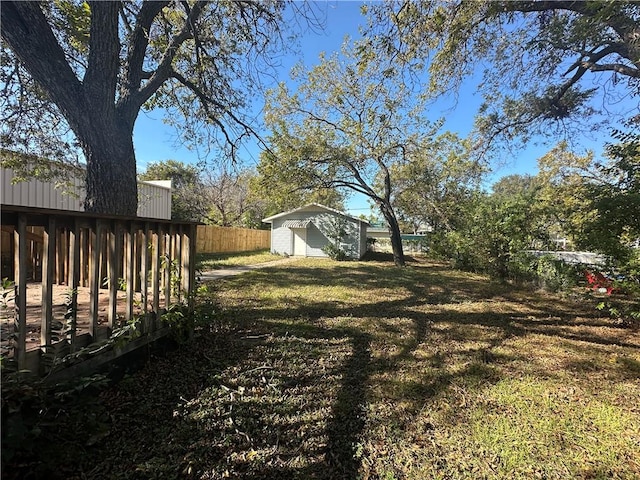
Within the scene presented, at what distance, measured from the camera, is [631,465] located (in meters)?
1.90

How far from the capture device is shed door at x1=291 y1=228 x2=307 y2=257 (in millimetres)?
18250

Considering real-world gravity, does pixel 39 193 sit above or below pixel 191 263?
above

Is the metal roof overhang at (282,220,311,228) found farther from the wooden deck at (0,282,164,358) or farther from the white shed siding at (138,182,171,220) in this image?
the wooden deck at (0,282,164,358)

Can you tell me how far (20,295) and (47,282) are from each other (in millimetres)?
182

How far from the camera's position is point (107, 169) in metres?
3.95

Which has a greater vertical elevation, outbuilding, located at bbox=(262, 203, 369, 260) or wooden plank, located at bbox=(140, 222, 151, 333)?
outbuilding, located at bbox=(262, 203, 369, 260)

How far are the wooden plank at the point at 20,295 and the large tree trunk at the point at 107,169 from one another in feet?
7.32

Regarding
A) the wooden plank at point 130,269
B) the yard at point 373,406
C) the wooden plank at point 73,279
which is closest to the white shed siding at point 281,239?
the yard at point 373,406

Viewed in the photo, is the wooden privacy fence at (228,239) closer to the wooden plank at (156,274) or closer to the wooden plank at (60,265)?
the wooden plank at (60,265)

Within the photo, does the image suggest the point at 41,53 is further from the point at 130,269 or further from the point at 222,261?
the point at 222,261

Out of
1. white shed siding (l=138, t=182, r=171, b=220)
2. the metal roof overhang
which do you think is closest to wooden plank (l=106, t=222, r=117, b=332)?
white shed siding (l=138, t=182, r=171, b=220)

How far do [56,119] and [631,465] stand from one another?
8.58 m

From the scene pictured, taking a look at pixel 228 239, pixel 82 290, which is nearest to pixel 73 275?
pixel 82 290

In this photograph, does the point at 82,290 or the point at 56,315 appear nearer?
the point at 56,315
